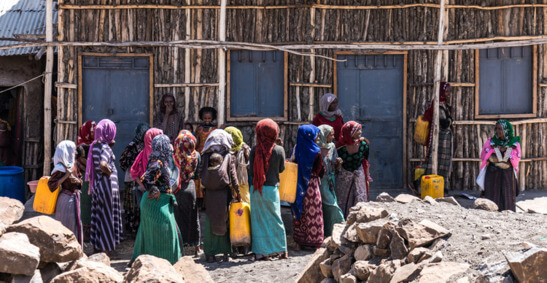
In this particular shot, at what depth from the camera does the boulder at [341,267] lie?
653 cm

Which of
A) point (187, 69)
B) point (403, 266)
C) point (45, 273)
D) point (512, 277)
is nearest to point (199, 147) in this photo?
point (187, 69)

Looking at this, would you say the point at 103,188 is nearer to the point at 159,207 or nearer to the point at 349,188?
the point at 159,207

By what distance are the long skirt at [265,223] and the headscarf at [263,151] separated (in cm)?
13

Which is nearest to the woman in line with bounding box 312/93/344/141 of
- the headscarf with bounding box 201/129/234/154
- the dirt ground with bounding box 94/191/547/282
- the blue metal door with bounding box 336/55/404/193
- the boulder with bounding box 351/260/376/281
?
the blue metal door with bounding box 336/55/404/193

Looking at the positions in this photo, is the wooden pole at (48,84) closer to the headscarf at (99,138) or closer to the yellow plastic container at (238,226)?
the headscarf at (99,138)

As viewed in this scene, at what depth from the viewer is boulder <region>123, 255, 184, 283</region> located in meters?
5.76

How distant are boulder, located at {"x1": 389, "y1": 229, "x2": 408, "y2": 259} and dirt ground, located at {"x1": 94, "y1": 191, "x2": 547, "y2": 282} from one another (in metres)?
0.37

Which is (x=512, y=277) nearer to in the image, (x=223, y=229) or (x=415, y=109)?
(x=223, y=229)

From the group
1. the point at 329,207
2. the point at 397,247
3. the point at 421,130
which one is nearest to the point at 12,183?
the point at 329,207

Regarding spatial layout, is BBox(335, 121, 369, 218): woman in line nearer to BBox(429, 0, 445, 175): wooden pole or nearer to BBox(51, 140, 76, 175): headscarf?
BBox(429, 0, 445, 175): wooden pole

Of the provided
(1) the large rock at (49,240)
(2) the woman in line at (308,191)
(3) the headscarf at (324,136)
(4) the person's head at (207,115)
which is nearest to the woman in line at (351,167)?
(3) the headscarf at (324,136)

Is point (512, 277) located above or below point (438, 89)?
Result: below

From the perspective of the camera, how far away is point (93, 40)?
10.7 meters

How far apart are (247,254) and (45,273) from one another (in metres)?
2.40
